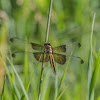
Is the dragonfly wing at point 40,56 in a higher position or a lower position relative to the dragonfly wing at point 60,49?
lower

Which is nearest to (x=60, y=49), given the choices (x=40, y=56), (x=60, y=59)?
(x=60, y=59)

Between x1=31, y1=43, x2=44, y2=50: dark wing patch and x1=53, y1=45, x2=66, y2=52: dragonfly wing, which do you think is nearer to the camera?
x1=31, y1=43, x2=44, y2=50: dark wing patch

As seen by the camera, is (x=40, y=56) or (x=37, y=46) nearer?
(x=40, y=56)

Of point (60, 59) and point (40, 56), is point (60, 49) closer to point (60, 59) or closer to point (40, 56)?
point (60, 59)

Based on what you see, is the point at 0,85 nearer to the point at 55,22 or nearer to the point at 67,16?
the point at 55,22

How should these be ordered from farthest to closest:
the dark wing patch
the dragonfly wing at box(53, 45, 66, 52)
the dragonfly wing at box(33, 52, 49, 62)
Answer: the dragonfly wing at box(53, 45, 66, 52)
the dark wing patch
the dragonfly wing at box(33, 52, 49, 62)

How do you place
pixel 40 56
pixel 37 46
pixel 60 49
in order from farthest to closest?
1. pixel 60 49
2. pixel 37 46
3. pixel 40 56

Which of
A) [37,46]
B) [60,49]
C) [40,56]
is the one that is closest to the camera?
[40,56]

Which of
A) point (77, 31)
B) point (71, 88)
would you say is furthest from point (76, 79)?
point (77, 31)

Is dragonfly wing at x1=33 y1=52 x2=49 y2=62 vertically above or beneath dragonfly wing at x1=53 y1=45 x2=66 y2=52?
beneath

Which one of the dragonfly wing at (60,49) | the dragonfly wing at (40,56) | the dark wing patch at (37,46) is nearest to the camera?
the dragonfly wing at (40,56)

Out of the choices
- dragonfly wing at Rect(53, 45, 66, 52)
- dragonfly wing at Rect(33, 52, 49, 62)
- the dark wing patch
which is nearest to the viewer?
dragonfly wing at Rect(33, 52, 49, 62)
